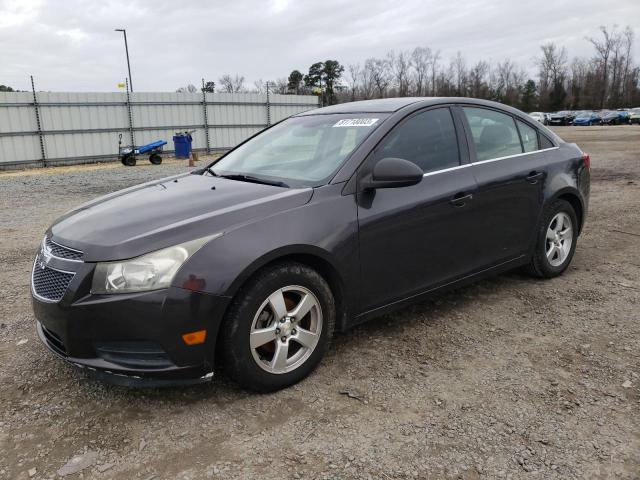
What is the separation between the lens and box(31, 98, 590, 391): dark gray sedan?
2.53 m

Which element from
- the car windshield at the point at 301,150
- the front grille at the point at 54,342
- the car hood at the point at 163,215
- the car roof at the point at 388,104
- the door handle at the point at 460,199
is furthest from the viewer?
the car roof at the point at 388,104

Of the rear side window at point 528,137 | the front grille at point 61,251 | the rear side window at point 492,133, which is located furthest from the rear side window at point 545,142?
the front grille at point 61,251

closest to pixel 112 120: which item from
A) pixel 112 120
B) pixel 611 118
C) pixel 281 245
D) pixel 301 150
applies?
pixel 112 120

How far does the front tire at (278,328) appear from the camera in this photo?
8.70 ft

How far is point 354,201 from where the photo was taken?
3119 mm

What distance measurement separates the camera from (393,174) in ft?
10.0

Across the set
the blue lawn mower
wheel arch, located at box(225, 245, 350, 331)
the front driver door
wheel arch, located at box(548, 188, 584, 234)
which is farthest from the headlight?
the blue lawn mower

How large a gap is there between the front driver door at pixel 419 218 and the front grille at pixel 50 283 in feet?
5.32

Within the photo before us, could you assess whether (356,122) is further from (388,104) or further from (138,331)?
(138,331)

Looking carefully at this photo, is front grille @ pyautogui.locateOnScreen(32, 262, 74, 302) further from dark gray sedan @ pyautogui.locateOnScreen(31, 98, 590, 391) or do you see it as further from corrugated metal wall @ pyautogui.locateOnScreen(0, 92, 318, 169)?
corrugated metal wall @ pyautogui.locateOnScreen(0, 92, 318, 169)

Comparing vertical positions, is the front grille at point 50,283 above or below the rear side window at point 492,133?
below

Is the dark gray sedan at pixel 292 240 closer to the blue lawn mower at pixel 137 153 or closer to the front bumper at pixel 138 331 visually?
the front bumper at pixel 138 331

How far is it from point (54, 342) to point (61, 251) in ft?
1.61

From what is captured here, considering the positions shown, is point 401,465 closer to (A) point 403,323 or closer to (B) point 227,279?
(B) point 227,279
